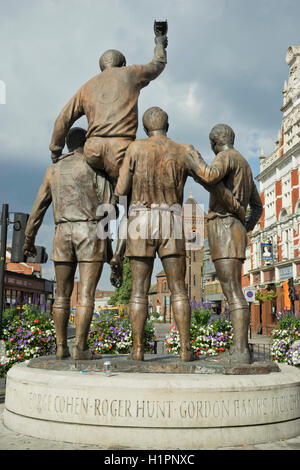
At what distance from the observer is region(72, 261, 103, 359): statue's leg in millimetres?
5152

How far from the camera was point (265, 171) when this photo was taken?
3919 cm

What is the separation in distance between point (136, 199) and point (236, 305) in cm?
165

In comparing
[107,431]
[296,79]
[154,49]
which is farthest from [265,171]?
[107,431]

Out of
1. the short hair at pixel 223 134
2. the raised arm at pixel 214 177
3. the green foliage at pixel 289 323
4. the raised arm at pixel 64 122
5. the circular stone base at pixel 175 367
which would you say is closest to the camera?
the circular stone base at pixel 175 367

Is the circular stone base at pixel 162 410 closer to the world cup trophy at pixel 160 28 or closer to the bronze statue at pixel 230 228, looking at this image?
the bronze statue at pixel 230 228

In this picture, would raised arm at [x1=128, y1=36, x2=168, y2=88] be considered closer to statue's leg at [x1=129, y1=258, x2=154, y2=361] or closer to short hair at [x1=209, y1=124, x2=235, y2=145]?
short hair at [x1=209, y1=124, x2=235, y2=145]

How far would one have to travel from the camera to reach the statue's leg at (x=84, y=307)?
16.9 ft

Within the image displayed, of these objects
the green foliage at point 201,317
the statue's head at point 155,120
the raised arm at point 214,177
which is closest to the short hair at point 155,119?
the statue's head at point 155,120

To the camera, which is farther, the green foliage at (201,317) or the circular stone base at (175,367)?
the green foliage at (201,317)

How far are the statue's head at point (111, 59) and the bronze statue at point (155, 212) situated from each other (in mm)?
1423

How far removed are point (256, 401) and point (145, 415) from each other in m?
1.04

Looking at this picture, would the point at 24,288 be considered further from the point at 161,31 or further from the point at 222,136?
the point at 222,136

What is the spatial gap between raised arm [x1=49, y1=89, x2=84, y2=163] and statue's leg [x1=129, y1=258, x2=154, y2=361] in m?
1.93
